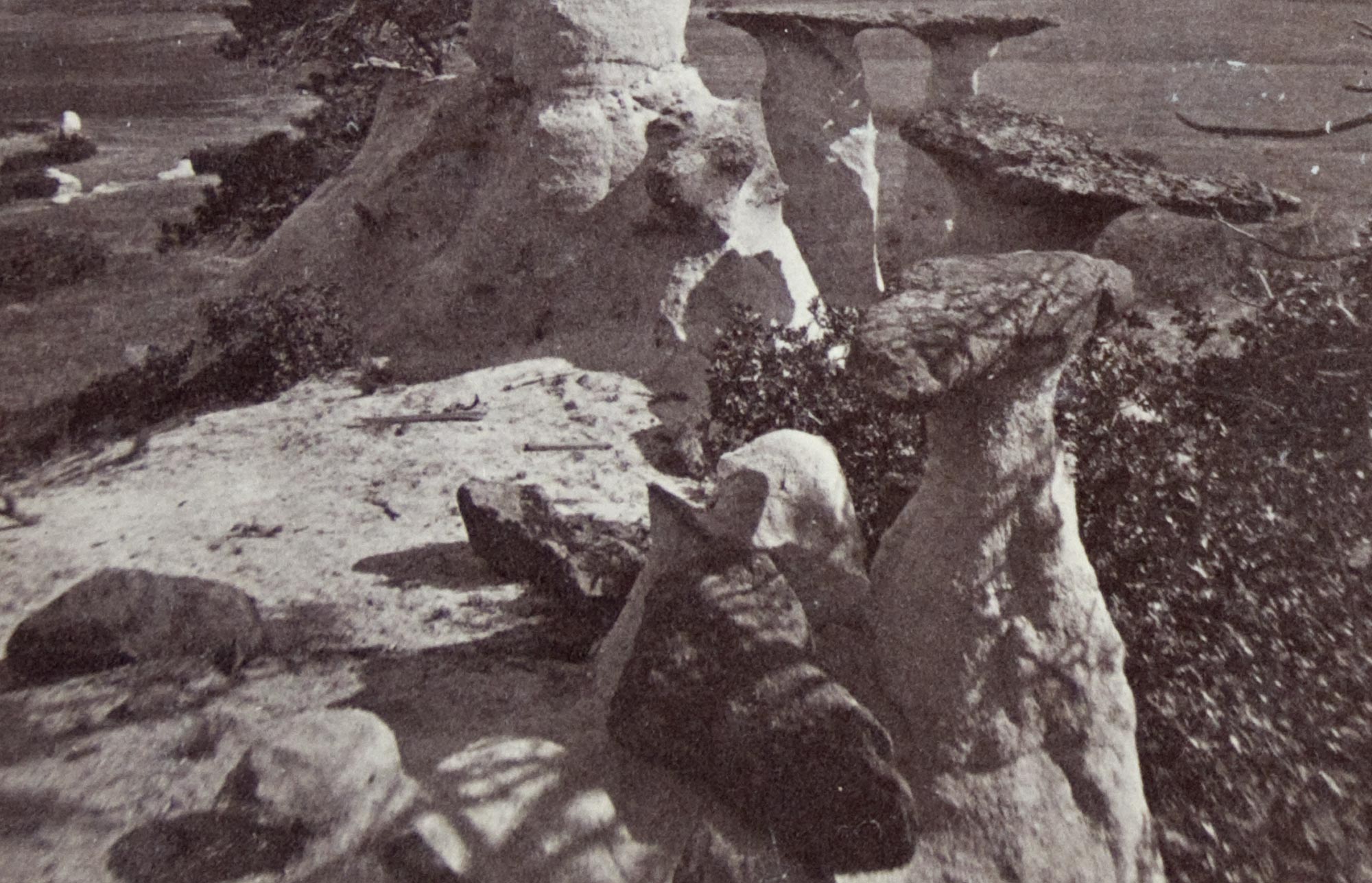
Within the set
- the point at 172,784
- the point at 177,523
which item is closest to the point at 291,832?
the point at 172,784

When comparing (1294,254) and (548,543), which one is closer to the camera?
(1294,254)

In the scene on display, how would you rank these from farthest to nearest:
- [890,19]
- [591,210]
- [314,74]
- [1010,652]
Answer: [314,74]
[890,19]
[591,210]
[1010,652]

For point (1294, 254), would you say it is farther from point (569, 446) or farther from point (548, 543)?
point (569, 446)

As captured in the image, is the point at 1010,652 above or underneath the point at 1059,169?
underneath

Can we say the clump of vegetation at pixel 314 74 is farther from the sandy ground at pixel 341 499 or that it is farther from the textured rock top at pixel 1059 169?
the textured rock top at pixel 1059 169

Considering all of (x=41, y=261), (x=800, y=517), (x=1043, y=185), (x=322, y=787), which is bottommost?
(x=41, y=261)

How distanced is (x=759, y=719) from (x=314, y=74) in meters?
13.3

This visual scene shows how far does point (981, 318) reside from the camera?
326 centimetres

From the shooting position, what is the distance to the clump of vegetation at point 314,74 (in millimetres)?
12297

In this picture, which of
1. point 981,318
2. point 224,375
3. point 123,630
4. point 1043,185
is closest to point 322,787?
point 123,630

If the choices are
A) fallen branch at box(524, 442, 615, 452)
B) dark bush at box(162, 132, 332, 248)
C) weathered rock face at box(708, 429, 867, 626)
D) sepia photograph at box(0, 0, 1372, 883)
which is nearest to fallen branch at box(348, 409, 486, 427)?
sepia photograph at box(0, 0, 1372, 883)

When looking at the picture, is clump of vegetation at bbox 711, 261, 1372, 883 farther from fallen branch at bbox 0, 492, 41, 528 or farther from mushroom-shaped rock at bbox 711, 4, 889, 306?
fallen branch at bbox 0, 492, 41, 528

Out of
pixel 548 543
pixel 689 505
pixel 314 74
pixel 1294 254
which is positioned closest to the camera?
pixel 689 505

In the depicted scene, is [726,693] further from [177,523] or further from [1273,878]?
[177,523]
